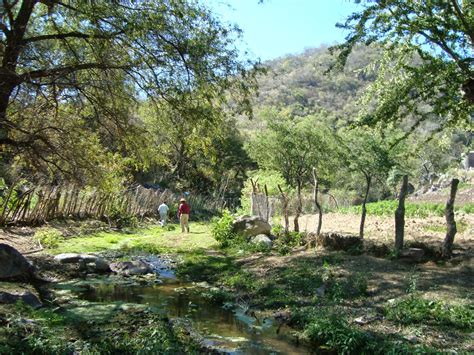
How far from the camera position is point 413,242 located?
37.9 ft

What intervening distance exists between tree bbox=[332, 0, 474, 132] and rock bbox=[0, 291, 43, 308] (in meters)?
8.94

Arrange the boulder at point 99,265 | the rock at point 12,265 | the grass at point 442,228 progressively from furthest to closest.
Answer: the grass at point 442,228
the boulder at point 99,265
the rock at point 12,265

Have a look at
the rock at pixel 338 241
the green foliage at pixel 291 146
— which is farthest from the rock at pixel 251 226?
the green foliage at pixel 291 146

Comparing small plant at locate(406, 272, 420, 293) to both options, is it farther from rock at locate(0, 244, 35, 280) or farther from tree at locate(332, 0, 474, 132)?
rock at locate(0, 244, 35, 280)

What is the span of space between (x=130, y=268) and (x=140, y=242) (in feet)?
17.5

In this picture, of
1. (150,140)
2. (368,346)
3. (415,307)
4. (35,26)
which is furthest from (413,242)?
(35,26)

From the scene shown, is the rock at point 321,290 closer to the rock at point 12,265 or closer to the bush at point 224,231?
the rock at point 12,265

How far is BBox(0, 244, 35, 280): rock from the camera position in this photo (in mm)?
9070

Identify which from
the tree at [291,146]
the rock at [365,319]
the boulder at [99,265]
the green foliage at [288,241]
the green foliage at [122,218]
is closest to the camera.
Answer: the rock at [365,319]

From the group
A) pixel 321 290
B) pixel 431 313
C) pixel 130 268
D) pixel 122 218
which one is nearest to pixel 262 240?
pixel 130 268

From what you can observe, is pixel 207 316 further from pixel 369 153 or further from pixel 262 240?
pixel 369 153

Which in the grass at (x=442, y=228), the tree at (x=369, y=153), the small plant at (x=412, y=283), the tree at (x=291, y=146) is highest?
the tree at (x=291, y=146)

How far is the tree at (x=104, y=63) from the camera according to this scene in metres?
10.1

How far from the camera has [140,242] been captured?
17.5m
